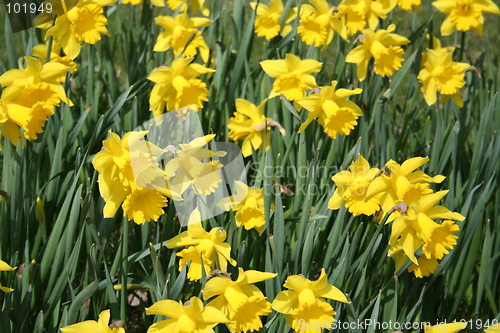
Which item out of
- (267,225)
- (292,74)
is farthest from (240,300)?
(292,74)

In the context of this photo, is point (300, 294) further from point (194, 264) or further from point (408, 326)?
point (408, 326)

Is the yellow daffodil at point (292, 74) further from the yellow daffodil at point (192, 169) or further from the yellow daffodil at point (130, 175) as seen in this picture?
the yellow daffodil at point (130, 175)

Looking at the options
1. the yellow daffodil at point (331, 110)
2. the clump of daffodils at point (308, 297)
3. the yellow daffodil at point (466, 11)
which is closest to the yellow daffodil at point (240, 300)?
the clump of daffodils at point (308, 297)

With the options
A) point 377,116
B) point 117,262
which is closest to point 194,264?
point 117,262

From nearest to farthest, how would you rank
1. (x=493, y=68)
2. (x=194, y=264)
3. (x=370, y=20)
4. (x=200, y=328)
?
1. (x=200, y=328)
2. (x=194, y=264)
3. (x=370, y=20)
4. (x=493, y=68)

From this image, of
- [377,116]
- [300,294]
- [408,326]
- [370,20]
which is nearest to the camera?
[300,294]

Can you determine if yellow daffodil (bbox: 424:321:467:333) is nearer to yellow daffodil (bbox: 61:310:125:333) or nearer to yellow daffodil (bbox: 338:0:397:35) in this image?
yellow daffodil (bbox: 61:310:125:333)
